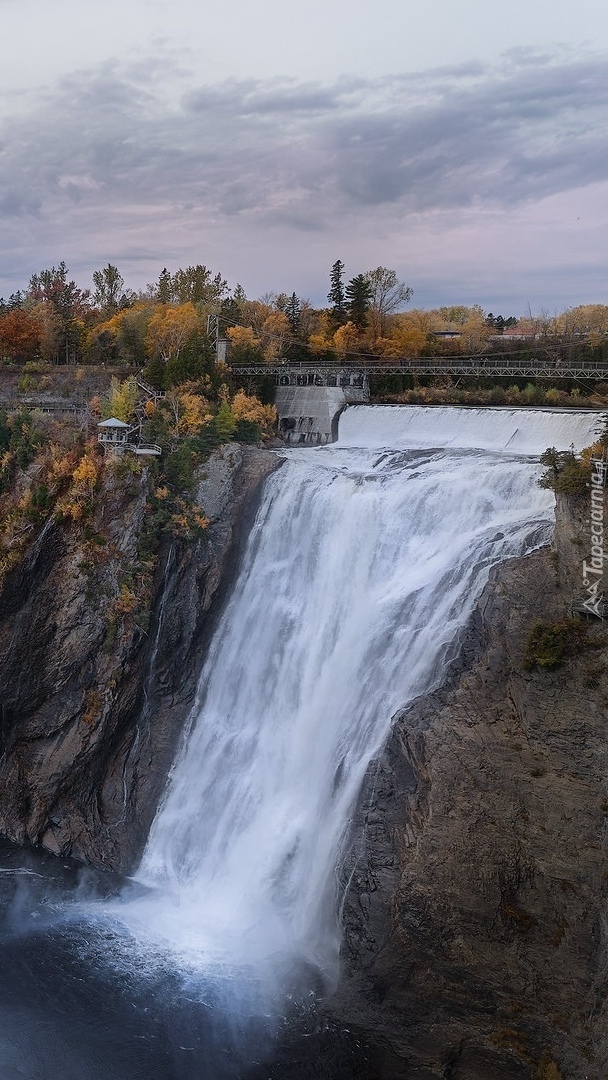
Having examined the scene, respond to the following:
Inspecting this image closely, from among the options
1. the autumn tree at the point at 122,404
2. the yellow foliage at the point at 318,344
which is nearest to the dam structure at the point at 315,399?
the yellow foliage at the point at 318,344

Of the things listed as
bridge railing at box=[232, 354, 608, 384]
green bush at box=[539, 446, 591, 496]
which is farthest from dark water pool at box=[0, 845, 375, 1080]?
bridge railing at box=[232, 354, 608, 384]

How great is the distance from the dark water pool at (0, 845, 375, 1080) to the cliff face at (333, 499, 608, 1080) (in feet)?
4.04

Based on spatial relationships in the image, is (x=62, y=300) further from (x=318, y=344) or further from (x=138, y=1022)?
(x=138, y=1022)

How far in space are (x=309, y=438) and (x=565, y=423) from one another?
44.0ft

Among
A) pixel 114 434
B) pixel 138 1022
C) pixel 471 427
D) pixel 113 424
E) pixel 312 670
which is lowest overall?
pixel 138 1022

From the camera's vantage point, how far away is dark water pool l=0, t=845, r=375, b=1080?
20562 mm

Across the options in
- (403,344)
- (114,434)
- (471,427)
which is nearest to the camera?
(114,434)

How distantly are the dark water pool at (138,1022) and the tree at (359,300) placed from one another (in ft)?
129

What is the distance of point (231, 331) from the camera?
5094 centimetres

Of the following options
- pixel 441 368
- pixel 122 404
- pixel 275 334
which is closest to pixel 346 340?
pixel 275 334

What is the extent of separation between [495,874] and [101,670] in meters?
15.5

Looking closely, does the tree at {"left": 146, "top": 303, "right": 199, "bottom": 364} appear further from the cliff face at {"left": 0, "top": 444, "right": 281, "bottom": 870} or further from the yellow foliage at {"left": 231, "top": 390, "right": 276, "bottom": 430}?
the cliff face at {"left": 0, "top": 444, "right": 281, "bottom": 870}

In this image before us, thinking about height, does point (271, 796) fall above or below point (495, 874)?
below

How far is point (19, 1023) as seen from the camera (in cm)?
2192
